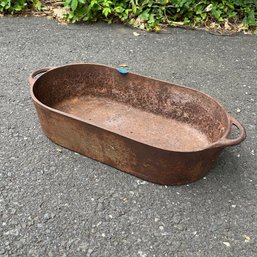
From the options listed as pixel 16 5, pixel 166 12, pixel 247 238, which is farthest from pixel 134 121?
→ pixel 16 5

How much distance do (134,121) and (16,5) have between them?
7.88ft

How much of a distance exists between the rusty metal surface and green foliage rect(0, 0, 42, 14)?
1931 mm

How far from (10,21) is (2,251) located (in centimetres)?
293

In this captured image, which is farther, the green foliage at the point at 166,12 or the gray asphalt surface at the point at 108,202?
the green foliage at the point at 166,12

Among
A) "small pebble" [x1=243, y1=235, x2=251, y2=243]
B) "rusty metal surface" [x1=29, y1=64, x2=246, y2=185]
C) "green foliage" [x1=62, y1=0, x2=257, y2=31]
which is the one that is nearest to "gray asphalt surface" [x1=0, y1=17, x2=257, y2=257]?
"small pebble" [x1=243, y1=235, x2=251, y2=243]

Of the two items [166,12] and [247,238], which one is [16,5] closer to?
[166,12]

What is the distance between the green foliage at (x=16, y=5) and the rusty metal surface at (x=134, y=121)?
1.93 meters

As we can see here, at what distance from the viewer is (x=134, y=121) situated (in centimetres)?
243

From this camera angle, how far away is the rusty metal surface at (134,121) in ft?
6.11

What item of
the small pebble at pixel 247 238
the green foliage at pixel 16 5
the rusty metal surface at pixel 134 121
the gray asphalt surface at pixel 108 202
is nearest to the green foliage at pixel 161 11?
the green foliage at pixel 16 5

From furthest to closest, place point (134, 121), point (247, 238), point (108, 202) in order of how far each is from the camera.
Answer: point (134, 121) → point (108, 202) → point (247, 238)

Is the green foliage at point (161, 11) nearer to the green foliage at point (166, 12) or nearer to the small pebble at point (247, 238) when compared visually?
the green foliage at point (166, 12)

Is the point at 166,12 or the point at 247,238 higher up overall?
the point at 166,12

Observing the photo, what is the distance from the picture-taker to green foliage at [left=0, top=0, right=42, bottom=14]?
12.9 feet
